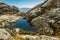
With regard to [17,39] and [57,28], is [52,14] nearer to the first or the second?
[57,28]

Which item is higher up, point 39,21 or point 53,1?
point 53,1

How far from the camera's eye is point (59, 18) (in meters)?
63.2

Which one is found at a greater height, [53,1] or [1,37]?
[53,1]

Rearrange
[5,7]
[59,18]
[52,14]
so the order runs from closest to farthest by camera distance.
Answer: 1. [59,18]
2. [52,14]
3. [5,7]

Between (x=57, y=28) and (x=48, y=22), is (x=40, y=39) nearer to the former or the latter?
(x=57, y=28)

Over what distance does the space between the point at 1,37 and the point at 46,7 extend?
5944 centimetres

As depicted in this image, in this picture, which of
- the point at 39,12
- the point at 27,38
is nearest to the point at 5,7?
the point at 39,12

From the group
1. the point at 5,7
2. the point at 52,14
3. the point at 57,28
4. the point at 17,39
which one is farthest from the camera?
the point at 5,7

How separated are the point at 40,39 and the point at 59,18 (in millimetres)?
28284

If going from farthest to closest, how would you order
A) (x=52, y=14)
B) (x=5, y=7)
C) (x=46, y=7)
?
(x=5, y=7) → (x=46, y=7) → (x=52, y=14)

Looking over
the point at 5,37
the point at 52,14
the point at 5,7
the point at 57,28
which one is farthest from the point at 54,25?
the point at 5,7

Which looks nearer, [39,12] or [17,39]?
[17,39]

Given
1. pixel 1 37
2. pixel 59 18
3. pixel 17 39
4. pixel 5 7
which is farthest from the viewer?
pixel 5 7

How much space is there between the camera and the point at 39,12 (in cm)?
9050
